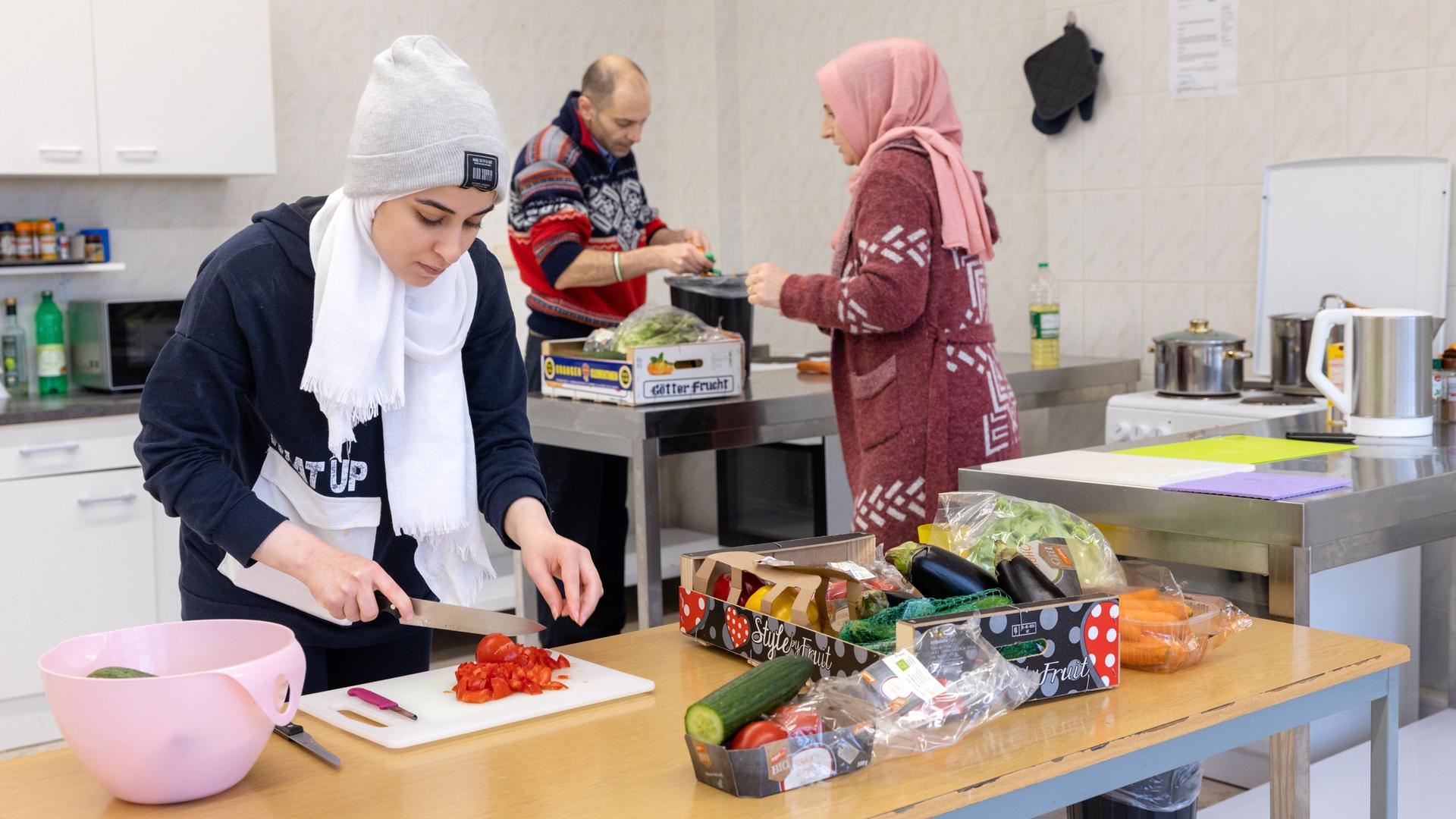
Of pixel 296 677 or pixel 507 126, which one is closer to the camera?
pixel 296 677

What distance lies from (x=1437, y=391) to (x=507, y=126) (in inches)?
126

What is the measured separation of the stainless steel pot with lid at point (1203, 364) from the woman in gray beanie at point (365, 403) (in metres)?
2.05

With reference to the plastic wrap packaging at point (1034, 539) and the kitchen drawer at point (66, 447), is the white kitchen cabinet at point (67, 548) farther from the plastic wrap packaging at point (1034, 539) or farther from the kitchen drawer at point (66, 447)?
the plastic wrap packaging at point (1034, 539)

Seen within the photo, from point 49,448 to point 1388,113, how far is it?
3400mm

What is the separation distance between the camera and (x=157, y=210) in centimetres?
429

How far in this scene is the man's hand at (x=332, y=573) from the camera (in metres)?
1.36

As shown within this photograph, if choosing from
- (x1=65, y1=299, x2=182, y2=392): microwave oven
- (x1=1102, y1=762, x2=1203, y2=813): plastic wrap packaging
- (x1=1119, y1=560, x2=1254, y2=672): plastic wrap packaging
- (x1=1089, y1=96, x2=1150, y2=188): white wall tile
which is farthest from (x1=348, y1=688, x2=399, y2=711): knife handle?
(x1=1089, y1=96, x2=1150, y2=188): white wall tile

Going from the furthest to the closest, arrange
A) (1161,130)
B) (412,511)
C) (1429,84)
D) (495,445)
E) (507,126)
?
(507,126) → (1161,130) → (1429,84) → (495,445) → (412,511)

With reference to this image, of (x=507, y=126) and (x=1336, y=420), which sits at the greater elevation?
(x=507, y=126)

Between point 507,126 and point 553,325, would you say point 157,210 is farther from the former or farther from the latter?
point 553,325

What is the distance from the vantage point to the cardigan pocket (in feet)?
8.80

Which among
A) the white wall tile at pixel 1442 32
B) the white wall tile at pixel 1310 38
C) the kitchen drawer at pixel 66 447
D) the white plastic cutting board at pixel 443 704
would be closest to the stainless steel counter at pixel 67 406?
the kitchen drawer at pixel 66 447

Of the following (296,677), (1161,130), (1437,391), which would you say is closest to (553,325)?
(1161,130)

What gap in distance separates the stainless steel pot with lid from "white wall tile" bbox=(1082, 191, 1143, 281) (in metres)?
0.52
